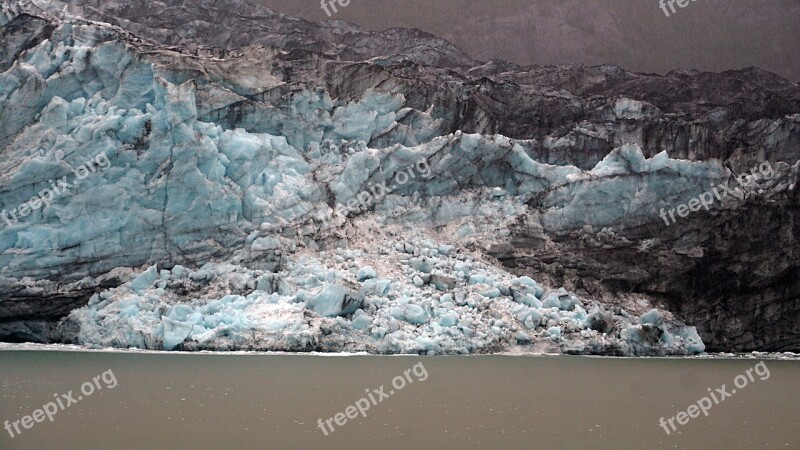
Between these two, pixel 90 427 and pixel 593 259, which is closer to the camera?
pixel 90 427

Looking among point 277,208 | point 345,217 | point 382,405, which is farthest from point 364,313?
point 382,405

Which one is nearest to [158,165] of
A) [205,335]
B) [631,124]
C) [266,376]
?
[205,335]

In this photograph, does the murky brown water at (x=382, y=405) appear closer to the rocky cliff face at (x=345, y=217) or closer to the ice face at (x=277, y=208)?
the ice face at (x=277, y=208)

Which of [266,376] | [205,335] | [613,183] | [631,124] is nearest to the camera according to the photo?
[266,376]

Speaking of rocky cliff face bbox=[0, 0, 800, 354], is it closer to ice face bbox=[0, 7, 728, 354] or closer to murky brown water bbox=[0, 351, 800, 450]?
ice face bbox=[0, 7, 728, 354]

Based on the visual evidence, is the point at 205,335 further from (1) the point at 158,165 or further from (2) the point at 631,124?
(2) the point at 631,124

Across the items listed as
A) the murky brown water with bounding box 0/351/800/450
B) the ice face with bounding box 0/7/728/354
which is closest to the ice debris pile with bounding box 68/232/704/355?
the ice face with bounding box 0/7/728/354

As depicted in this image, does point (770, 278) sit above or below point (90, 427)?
below
